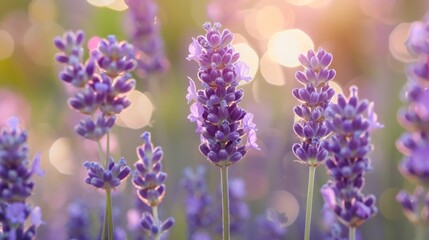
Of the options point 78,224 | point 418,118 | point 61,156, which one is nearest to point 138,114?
point 61,156

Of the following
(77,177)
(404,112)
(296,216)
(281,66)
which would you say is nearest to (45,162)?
(77,177)

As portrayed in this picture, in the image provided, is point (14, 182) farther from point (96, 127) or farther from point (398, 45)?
point (398, 45)

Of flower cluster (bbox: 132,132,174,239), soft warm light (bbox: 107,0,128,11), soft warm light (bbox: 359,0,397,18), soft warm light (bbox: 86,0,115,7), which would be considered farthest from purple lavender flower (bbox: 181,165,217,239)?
soft warm light (bbox: 86,0,115,7)

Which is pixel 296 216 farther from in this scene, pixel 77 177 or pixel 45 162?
pixel 45 162

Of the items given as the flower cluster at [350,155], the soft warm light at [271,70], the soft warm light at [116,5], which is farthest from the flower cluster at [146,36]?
the soft warm light at [116,5]

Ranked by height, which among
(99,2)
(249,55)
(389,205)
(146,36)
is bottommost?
(389,205)

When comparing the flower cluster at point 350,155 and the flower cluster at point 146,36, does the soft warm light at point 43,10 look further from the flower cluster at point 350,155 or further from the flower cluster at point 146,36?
the flower cluster at point 350,155
